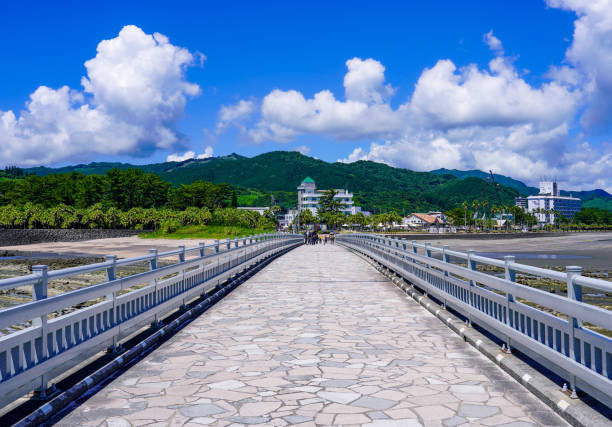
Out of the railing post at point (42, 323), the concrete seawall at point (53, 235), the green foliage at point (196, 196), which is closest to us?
the railing post at point (42, 323)

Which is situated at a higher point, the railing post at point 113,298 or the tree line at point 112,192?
the tree line at point 112,192

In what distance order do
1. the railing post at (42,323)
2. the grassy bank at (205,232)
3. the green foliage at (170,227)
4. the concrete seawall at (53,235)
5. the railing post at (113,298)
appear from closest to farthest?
the railing post at (42,323)
the railing post at (113,298)
the grassy bank at (205,232)
the green foliage at (170,227)
the concrete seawall at (53,235)

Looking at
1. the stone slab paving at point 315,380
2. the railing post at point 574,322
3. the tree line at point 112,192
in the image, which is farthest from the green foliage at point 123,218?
the railing post at point 574,322

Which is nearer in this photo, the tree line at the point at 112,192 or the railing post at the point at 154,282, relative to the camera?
the railing post at the point at 154,282

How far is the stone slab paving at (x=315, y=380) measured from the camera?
→ 4.78m

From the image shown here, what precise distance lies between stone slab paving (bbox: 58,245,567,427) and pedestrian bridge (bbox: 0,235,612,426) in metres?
0.02

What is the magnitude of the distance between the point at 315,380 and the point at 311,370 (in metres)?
0.43

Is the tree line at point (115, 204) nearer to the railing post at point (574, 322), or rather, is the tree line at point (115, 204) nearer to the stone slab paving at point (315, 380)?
the stone slab paving at point (315, 380)

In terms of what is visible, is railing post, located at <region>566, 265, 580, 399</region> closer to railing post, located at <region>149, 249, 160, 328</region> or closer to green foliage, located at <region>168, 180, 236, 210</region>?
railing post, located at <region>149, 249, 160, 328</region>

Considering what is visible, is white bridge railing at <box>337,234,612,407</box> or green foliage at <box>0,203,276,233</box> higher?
green foliage at <box>0,203,276,233</box>

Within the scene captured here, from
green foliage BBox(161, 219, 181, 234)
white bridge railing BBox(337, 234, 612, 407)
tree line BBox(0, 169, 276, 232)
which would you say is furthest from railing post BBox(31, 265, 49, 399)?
tree line BBox(0, 169, 276, 232)

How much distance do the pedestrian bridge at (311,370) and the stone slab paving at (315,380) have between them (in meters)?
0.02

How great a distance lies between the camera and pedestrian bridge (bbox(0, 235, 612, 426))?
4.72m

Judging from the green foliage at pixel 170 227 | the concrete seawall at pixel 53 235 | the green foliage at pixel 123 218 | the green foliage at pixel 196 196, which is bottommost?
the concrete seawall at pixel 53 235
